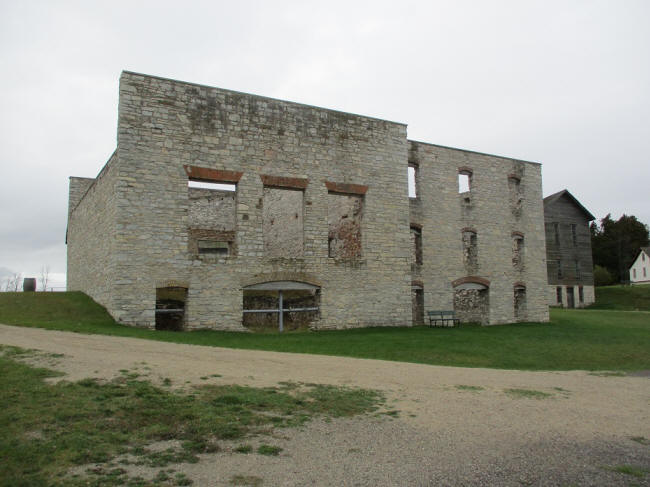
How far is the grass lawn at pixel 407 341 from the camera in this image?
483 inches

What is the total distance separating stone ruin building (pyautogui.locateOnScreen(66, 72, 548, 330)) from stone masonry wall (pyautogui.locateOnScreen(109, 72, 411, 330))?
39 millimetres

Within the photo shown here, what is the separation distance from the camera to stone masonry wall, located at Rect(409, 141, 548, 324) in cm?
2117

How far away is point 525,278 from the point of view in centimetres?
2398

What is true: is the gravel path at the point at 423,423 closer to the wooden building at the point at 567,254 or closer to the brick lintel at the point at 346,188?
the brick lintel at the point at 346,188

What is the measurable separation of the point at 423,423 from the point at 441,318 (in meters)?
14.8

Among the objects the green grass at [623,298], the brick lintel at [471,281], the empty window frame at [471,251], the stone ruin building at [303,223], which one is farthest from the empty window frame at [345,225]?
the green grass at [623,298]

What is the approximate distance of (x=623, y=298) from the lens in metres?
39.5

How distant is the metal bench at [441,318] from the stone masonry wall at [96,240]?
12134mm

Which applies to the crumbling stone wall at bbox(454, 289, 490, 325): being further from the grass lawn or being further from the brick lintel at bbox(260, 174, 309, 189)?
the brick lintel at bbox(260, 174, 309, 189)

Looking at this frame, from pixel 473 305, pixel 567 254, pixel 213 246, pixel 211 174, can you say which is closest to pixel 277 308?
pixel 211 174

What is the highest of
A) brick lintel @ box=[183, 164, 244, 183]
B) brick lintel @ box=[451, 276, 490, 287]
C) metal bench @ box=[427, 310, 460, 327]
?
brick lintel @ box=[183, 164, 244, 183]

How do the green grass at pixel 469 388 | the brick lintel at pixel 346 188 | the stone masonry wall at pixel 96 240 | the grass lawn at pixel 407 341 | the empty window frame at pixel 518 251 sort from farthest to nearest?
the empty window frame at pixel 518 251, the brick lintel at pixel 346 188, the stone masonry wall at pixel 96 240, the grass lawn at pixel 407 341, the green grass at pixel 469 388

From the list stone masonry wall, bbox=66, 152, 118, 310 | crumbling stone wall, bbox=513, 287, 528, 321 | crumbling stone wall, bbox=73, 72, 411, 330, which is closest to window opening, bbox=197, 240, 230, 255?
stone masonry wall, bbox=66, 152, 118, 310

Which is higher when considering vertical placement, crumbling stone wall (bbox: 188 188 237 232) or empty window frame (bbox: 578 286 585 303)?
crumbling stone wall (bbox: 188 188 237 232)
